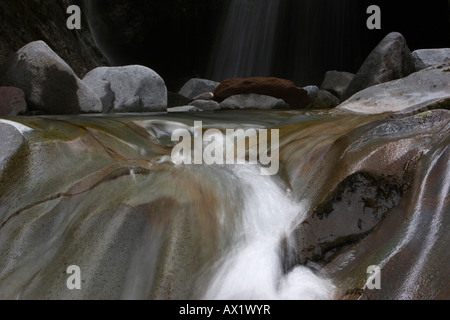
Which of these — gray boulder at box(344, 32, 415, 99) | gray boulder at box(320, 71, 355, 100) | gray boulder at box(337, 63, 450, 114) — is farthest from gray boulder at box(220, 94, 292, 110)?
gray boulder at box(320, 71, 355, 100)

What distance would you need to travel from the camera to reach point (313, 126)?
4203 millimetres

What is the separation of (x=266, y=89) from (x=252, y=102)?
482mm

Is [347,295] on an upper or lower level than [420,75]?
lower

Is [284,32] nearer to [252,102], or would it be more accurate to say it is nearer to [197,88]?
[197,88]

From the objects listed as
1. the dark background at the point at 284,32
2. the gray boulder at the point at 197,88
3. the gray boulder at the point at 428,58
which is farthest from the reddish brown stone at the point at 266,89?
the dark background at the point at 284,32

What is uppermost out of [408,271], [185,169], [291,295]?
[185,169]

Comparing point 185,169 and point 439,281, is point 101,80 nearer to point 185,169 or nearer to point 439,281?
point 185,169

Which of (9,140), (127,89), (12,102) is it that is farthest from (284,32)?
(9,140)

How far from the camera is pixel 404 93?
21.9 feet

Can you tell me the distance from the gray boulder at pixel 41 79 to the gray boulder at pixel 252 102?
3.59 m
